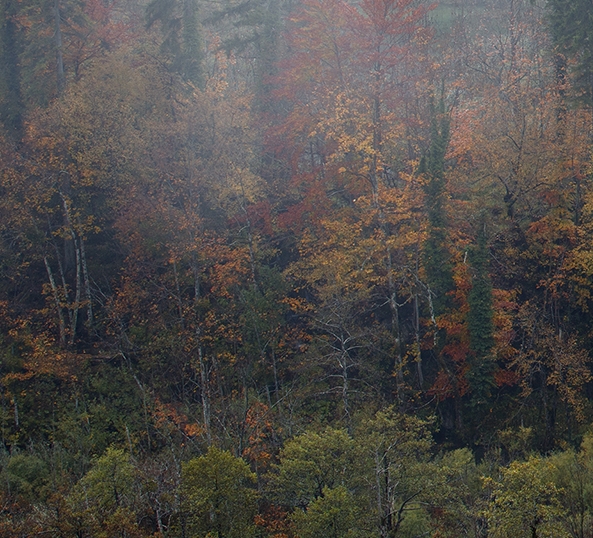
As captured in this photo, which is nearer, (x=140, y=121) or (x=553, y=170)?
(x=553, y=170)

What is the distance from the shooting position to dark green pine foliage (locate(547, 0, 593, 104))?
1030 inches

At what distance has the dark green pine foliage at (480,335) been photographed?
70.9ft

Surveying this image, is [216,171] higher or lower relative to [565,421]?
higher

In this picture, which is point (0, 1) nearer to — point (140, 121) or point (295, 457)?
point (140, 121)

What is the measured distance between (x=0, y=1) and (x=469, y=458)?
30.3m

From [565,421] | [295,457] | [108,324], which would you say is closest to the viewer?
[295,457]

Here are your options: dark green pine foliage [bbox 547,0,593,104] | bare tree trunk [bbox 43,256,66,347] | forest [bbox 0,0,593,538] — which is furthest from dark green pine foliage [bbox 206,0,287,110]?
bare tree trunk [bbox 43,256,66,347]

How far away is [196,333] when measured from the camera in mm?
23500

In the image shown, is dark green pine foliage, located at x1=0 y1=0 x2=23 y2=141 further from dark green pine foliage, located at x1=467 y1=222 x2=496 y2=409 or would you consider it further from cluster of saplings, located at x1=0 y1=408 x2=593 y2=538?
dark green pine foliage, located at x1=467 y1=222 x2=496 y2=409

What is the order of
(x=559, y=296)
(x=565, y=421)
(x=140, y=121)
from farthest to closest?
(x=140, y=121), (x=559, y=296), (x=565, y=421)

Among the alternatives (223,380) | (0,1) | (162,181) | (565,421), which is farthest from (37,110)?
(565,421)

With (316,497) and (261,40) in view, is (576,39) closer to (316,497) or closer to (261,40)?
(261,40)

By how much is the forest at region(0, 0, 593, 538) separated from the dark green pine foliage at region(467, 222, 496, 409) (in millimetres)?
77

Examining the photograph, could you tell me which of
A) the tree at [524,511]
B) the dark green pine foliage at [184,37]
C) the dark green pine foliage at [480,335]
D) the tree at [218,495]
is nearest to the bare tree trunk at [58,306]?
the tree at [218,495]
